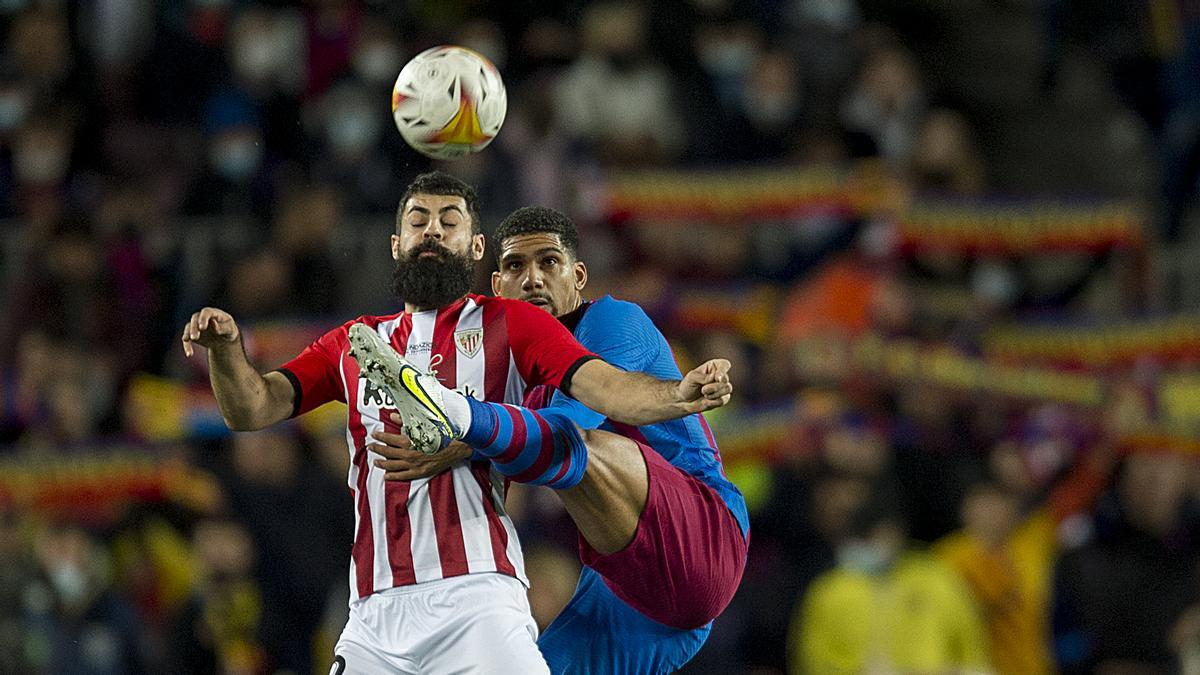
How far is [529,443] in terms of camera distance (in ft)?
20.6

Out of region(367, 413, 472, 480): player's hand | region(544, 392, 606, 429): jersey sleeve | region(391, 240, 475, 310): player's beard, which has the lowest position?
region(367, 413, 472, 480): player's hand

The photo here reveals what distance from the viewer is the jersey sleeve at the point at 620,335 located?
6.98 metres

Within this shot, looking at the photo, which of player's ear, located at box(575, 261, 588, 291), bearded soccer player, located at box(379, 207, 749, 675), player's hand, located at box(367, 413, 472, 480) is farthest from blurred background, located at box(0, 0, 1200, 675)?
player's hand, located at box(367, 413, 472, 480)

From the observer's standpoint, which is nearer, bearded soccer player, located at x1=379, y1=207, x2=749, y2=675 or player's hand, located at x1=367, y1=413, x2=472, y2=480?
player's hand, located at x1=367, y1=413, x2=472, y2=480

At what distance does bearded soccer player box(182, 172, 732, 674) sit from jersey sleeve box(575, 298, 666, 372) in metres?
0.41

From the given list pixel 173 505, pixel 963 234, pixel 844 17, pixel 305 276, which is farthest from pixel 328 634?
pixel 844 17

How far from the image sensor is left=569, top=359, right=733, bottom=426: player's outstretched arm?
234 inches

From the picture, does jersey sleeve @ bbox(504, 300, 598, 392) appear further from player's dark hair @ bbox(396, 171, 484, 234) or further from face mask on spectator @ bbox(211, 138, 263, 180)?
face mask on spectator @ bbox(211, 138, 263, 180)

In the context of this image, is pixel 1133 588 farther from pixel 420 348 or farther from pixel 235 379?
pixel 235 379

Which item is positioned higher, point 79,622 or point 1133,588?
point 79,622

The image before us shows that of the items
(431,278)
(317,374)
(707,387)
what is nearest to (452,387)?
(431,278)

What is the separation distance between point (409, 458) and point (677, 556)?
1199mm

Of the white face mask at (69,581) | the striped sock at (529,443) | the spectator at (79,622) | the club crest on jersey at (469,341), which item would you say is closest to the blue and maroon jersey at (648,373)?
the striped sock at (529,443)

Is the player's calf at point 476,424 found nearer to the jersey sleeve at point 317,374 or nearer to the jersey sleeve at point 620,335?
the jersey sleeve at point 620,335
